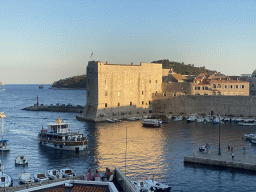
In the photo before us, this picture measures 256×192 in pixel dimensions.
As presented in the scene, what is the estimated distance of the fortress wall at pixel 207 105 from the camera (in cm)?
6775

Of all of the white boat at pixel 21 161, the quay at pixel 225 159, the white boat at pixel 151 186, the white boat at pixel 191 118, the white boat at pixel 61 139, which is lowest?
the white boat at pixel 151 186

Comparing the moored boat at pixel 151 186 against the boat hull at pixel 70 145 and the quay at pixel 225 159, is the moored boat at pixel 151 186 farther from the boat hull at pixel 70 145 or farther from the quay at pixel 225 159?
the boat hull at pixel 70 145

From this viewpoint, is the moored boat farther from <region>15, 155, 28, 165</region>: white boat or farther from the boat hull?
the boat hull

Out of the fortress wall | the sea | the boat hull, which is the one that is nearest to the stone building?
the fortress wall

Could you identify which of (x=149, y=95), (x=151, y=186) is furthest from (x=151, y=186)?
(x=149, y=95)

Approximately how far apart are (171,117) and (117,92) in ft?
41.4

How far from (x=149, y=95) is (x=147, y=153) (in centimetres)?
3919

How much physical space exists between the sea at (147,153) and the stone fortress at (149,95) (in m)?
6.47

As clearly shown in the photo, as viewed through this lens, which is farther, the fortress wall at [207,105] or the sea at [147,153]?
the fortress wall at [207,105]

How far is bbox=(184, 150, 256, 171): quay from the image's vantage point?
3325 cm

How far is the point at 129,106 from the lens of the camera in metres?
75.4

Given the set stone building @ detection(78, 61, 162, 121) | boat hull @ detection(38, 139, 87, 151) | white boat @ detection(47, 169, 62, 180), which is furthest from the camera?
stone building @ detection(78, 61, 162, 121)

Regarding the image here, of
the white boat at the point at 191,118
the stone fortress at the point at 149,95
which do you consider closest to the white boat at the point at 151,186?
the stone fortress at the point at 149,95

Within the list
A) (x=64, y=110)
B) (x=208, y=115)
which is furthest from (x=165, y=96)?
(x=64, y=110)
